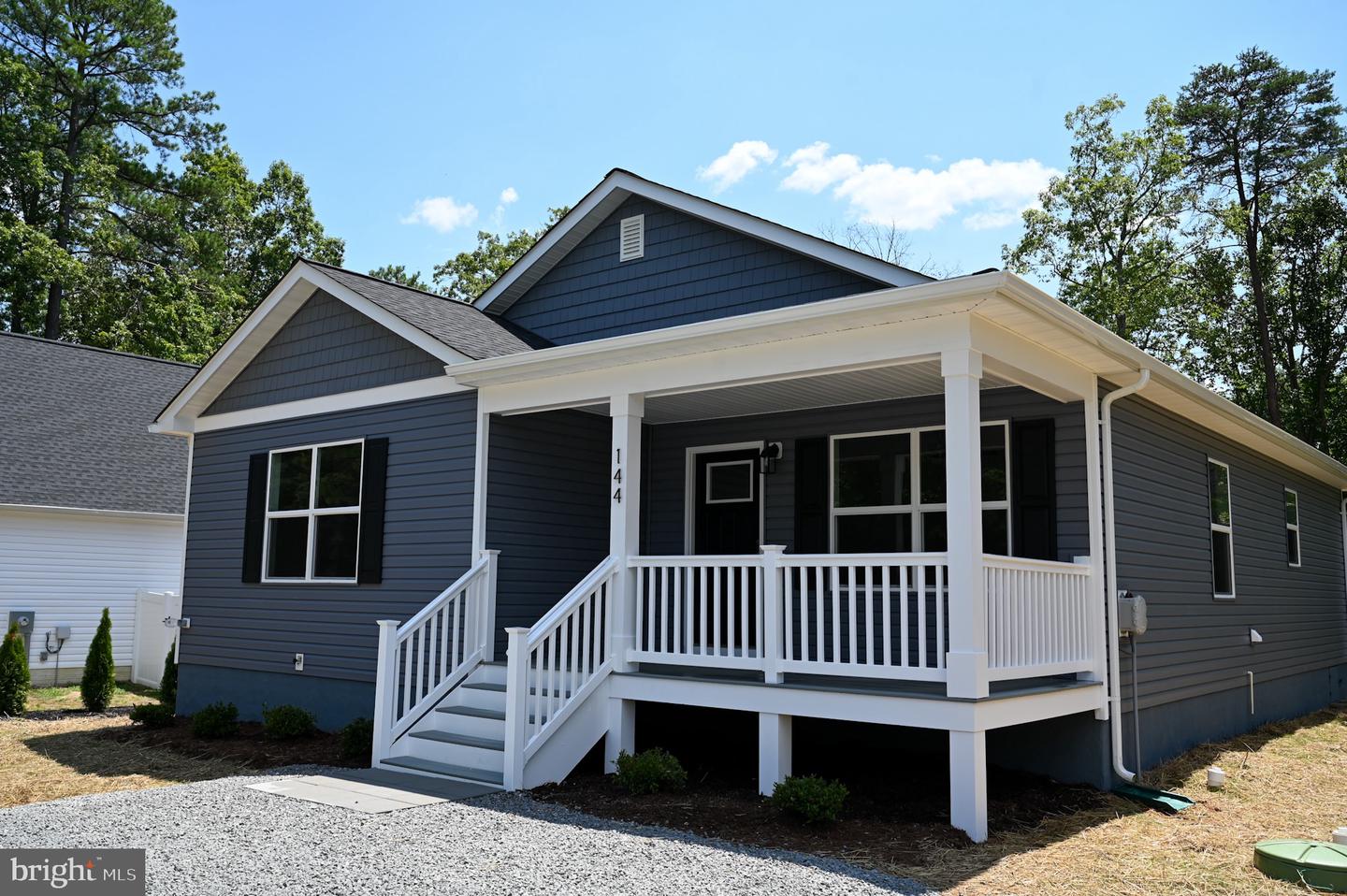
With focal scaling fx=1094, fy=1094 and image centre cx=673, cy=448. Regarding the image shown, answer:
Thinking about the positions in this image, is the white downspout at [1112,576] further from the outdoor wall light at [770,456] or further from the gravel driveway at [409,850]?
the gravel driveway at [409,850]

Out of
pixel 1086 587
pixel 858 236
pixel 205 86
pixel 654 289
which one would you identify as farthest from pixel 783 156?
pixel 1086 587

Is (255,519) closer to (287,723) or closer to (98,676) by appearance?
(287,723)

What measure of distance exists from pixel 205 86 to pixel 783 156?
19944 mm

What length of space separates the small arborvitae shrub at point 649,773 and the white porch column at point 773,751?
1.90ft

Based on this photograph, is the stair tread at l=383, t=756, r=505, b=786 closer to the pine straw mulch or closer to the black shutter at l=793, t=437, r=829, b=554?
the pine straw mulch

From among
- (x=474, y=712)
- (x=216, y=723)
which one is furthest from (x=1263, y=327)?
(x=216, y=723)

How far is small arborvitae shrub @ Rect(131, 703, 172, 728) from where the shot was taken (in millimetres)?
11383

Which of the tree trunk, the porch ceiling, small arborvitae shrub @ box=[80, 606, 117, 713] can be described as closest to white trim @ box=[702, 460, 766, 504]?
the porch ceiling

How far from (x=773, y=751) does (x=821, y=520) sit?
112 inches

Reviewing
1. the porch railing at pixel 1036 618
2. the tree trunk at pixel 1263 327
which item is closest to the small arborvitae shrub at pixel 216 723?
the porch railing at pixel 1036 618

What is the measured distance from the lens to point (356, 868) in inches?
218

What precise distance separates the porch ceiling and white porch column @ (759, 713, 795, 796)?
2398 millimetres

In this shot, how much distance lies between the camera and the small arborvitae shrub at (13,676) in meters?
12.9

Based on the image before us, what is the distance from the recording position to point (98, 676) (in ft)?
43.7
